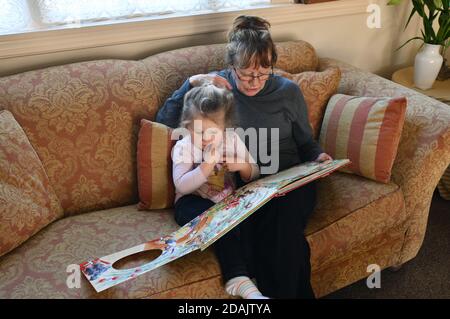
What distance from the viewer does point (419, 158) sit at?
5.14 feet

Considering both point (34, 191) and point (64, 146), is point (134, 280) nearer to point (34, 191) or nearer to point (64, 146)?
point (34, 191)

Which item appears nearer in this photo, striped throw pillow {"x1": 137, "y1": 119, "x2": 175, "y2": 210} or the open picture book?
the open picture book

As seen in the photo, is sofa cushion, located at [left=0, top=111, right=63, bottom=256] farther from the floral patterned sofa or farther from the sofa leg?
the sofa leg

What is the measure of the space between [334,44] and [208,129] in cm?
137

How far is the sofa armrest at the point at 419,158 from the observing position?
1.55 m

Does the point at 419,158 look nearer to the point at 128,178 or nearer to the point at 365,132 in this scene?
the point at 365,132

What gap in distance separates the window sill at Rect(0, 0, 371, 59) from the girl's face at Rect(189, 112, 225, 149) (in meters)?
0.73

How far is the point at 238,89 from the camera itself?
1594 mm

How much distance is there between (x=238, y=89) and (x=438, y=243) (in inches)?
48.8

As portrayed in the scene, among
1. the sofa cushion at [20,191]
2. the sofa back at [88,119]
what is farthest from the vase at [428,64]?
the sofa cushion at [20,191]

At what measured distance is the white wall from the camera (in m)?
1.81

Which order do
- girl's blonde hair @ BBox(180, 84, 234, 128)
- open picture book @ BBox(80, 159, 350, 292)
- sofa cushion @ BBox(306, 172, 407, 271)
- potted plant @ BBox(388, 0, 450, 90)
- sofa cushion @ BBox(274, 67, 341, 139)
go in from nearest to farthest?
1. open picture book @ BBox(80, 159, 350, 292)
2. girl's blonde hair @ BBox(180, 84, 234, 128)
3. sofa cushion @ BBox(306, 172, 407, 271)
4. sofa cushion @ BBox(274, 67, 341, 139)
5. potted plant @ BBox(388, 0, 450, 90)

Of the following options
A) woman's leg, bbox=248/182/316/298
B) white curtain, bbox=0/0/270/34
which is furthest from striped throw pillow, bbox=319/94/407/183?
white curtain, bbox=0/0/270/34

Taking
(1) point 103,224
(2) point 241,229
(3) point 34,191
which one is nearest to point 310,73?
(2) point 241,229
